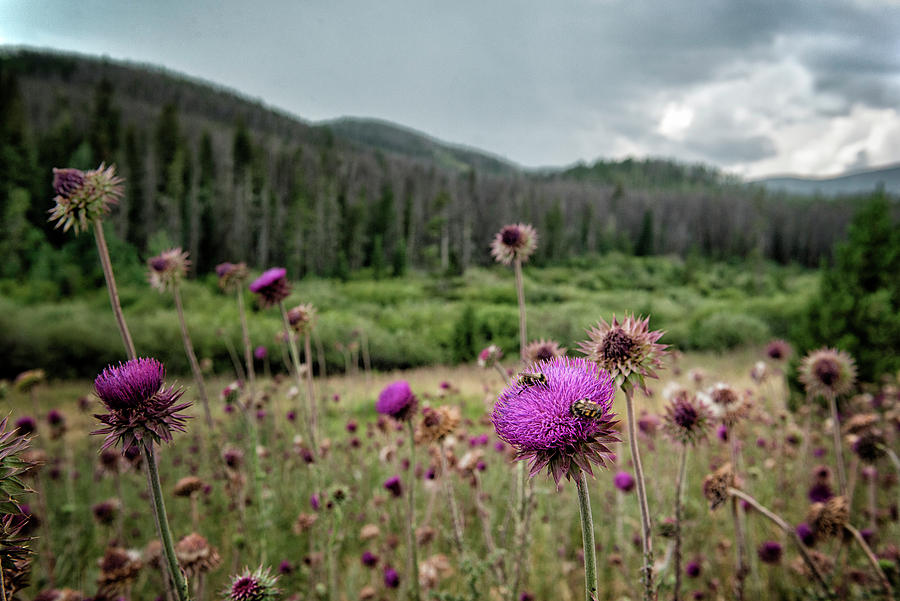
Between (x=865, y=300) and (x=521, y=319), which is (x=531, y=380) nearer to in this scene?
(x=521, y=319)

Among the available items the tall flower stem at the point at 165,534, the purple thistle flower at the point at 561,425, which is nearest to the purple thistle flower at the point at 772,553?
the purple thistle flower at the point at 561,425

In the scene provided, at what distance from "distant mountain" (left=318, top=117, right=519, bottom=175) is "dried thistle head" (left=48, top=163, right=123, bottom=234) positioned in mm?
86920

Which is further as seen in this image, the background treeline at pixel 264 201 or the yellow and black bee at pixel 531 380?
the background treeline at pixel 264 201

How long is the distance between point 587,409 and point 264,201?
3574 cm

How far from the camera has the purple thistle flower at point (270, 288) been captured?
269 cm

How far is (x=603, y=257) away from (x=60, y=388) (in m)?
45.3

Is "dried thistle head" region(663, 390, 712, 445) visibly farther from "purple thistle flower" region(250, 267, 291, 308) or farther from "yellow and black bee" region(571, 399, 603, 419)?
"purple thistle flower" region(250, 267, 291, 308)

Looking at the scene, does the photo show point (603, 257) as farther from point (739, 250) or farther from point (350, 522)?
point (350, 522)

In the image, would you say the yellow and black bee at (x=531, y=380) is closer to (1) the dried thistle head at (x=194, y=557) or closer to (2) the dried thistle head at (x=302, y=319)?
(1) the dried thistle head at (x=194, y=557)

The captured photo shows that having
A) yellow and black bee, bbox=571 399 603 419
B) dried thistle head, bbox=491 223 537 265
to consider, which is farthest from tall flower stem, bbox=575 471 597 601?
dried thistle head, bbox=491 223 537 265

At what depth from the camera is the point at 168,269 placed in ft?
9.18

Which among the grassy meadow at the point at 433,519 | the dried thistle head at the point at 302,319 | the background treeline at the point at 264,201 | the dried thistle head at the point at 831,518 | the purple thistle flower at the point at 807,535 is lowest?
the grassy meadow at the point at 433,519

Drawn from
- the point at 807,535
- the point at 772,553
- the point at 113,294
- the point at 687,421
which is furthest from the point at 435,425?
the point at 772,553

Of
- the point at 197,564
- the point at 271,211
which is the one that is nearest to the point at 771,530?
the point at 197,564
